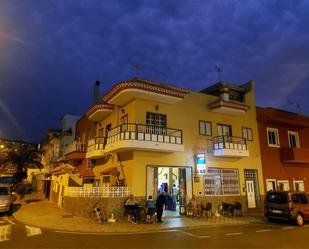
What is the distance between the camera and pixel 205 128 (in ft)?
60.7

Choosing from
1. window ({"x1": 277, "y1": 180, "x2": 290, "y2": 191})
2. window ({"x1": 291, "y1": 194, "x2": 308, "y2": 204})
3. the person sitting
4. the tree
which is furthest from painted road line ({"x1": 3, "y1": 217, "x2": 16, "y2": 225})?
the tree

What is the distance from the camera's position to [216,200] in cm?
1705

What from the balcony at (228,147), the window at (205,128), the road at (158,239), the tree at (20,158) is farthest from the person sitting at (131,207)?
the tree at (20,158)

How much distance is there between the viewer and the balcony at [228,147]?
1759cm

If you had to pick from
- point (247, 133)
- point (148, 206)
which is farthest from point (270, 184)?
point (148, 206)

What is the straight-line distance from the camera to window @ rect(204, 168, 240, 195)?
17378mm

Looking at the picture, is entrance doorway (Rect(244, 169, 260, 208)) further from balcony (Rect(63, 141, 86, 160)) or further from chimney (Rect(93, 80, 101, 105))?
chimney (Rect(93, 80, 101, 105))

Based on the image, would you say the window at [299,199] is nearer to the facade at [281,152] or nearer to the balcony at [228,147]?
the balcony at [228,147]

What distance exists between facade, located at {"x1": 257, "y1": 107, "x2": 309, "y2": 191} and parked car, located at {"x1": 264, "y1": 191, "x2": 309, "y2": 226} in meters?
5.91

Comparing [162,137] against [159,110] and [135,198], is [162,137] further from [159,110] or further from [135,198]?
[135,198]

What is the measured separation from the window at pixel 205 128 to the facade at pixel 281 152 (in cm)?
555

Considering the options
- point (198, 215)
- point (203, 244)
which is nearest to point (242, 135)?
point (198, 215)

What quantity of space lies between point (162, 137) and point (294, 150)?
520 inches

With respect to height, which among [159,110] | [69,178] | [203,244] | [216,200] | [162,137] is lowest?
[203,244]
